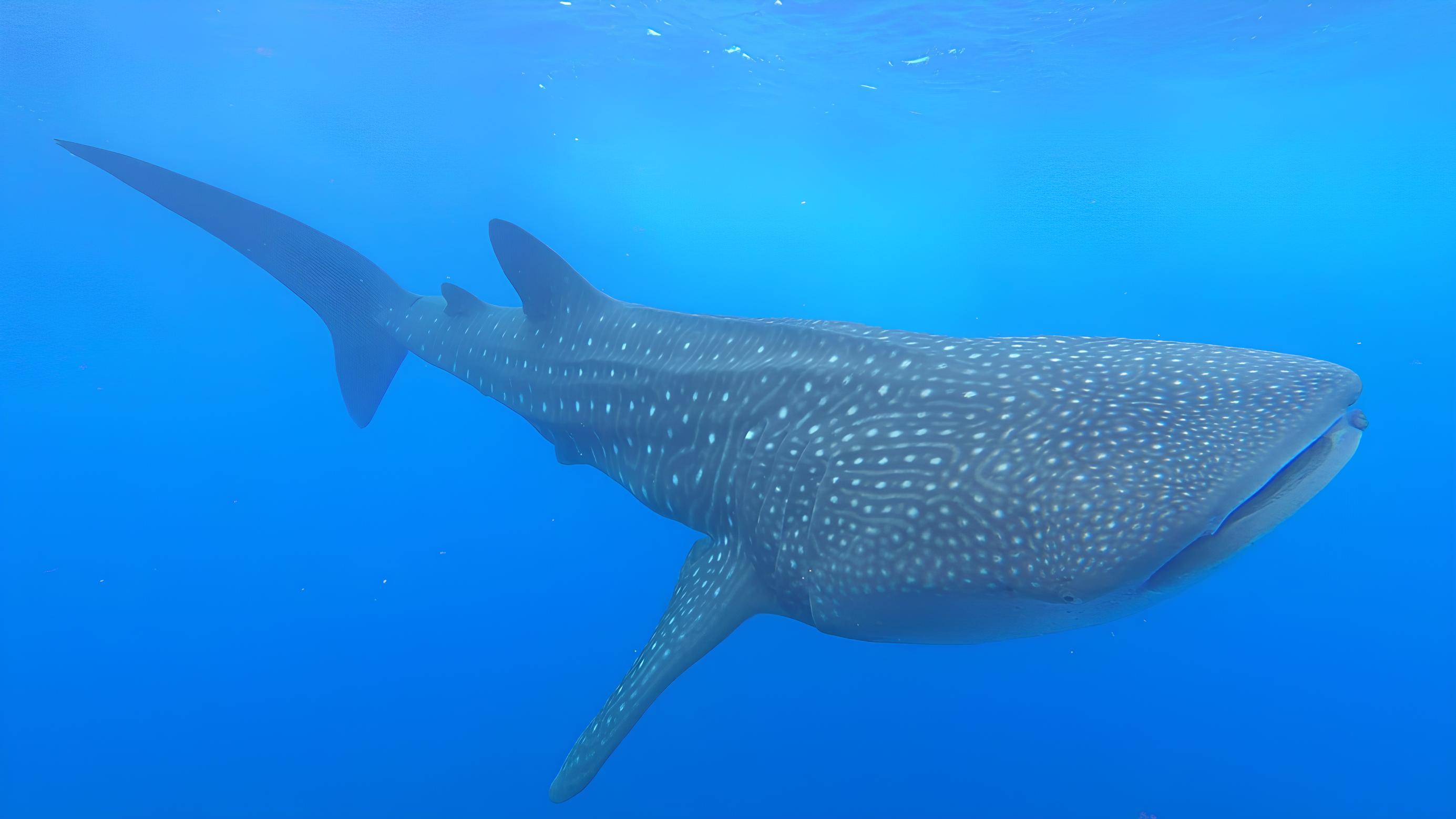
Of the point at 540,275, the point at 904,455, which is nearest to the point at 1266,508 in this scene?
the point at 904,455

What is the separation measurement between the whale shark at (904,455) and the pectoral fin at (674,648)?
12 mm

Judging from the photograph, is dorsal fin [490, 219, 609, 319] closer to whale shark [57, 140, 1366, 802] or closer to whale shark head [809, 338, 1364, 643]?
whale shark [57, 140, 1366, 802]

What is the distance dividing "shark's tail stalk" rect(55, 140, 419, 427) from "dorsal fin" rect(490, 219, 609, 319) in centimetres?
168

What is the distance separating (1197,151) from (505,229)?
104 feet

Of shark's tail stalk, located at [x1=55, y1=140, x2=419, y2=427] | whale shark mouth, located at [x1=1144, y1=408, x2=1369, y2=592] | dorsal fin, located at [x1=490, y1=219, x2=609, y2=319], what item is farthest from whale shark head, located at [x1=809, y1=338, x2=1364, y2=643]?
shark's tail stalk, located at [x1=55, y1=140, x2=419, y2=427]

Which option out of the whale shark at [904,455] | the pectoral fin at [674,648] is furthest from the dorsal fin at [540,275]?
the pectoral fin at [674,648]

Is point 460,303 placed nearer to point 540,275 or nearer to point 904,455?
point 540,275

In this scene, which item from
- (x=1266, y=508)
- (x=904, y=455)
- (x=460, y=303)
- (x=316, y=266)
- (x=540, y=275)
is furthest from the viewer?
(x=316, y=266)

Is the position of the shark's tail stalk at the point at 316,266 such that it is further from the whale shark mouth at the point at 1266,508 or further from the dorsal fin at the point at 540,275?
the whale shark mouth at the point at 1266,508

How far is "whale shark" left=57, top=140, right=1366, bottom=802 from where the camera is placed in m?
1.84

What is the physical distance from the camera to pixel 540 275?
13.3 ft

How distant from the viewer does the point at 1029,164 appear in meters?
27.9

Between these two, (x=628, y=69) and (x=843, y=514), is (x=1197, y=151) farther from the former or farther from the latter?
(x=843, y=514)

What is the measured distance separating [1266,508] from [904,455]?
3.52 feet
